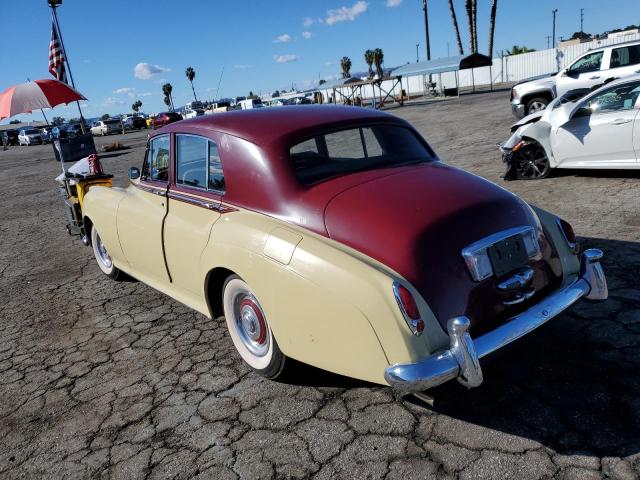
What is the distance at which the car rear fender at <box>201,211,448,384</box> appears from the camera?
2354 mm

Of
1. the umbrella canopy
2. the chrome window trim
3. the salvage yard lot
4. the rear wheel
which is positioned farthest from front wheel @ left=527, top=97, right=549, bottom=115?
the chrome window trim

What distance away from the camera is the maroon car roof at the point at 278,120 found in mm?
3322

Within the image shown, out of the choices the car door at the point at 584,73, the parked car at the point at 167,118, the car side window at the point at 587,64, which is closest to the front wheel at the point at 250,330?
the car door at the point at 584,73

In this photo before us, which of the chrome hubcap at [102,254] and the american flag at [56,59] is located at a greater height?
the american flag at [56,59]

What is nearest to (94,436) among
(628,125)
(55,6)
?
(628,125)

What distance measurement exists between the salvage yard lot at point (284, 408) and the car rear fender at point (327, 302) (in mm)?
431

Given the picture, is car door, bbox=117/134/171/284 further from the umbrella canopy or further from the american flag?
the american flag

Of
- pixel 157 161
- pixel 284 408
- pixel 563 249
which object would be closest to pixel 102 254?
pixel 157 161

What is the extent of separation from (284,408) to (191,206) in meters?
1.57

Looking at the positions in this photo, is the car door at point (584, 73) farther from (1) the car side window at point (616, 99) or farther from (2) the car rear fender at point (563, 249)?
(2) the car rear fender at point (563, 249)

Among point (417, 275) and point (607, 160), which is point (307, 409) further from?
point (607, 160)

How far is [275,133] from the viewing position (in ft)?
10.8

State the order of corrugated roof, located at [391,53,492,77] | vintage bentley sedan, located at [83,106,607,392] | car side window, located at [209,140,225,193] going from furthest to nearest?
corrugated roof, located at [391,53,492,77]
car side window, located at [209,140,225,193]
vintage bentley sedan, located at [83,106,607,392]

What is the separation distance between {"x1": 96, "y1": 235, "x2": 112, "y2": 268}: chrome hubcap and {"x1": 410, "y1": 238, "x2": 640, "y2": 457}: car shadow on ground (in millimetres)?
3967
